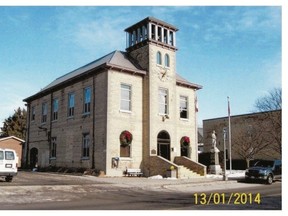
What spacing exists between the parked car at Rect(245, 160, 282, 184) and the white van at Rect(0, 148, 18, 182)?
16491mm

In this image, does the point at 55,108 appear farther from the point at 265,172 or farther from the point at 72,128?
the point at 265,172

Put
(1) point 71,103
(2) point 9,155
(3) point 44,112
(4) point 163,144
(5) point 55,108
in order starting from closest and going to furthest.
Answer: (2) point 9,155 < (4) point 163,144 < (1) point 71,103 < (5) point 55,108 < (3) point 44,112

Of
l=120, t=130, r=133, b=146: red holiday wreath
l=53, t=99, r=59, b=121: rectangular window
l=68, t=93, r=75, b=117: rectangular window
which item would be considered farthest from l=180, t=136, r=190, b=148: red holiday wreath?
l=53, t=99, r=59, b=121: rectangular window

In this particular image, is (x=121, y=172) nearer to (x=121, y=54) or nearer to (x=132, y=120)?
(x=132, y=120)

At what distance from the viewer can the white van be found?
2077cm

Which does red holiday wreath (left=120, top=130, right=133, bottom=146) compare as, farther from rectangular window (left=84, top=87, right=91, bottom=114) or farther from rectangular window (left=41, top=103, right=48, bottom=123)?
rectangular window (left=41, top=103, right=48, bottom=123)

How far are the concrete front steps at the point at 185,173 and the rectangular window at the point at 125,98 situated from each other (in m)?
6.57

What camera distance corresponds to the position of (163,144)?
103 ft

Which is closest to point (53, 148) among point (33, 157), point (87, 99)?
point (33, 157)

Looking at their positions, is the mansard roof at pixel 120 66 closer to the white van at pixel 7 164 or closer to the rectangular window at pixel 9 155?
the rectangular window at pixel 9 155

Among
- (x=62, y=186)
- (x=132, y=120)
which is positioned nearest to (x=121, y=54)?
(x=132, y=120)

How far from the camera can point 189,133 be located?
113 feet

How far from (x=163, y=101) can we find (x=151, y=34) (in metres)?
A: 6.00

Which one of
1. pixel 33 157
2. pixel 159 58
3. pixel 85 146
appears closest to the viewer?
pixel 85 146
